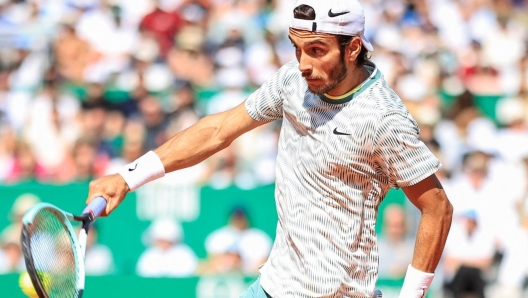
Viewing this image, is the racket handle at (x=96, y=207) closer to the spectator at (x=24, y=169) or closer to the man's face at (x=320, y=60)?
the man's face at (x=320, y=60)

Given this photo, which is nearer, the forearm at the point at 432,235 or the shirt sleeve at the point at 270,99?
the forearm at the point at 432,235

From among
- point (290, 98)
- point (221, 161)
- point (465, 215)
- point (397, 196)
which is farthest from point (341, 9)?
point (221, 161)

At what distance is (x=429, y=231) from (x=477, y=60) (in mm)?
8206

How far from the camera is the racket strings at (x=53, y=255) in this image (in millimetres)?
3678

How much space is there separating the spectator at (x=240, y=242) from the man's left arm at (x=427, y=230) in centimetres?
471

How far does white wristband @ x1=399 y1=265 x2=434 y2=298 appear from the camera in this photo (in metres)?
3.95

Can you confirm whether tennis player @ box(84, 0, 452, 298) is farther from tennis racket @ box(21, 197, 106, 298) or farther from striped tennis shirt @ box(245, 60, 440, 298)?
tennis racket @ box(21, 197, 106, 298)

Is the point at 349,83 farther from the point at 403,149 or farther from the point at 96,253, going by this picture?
the point at 96,253

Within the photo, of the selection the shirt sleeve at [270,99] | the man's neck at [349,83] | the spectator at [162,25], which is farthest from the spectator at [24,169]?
the man's neck at [349,83]

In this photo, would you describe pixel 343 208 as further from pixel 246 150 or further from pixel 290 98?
pixel 246 150

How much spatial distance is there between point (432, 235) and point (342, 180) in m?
0.43

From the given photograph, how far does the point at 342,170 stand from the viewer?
156 inches

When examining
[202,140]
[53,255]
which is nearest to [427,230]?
[202,140]

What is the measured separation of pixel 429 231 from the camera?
3.90 meters
